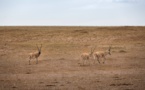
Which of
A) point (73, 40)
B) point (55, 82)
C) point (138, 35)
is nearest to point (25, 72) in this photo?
point (55, 82)

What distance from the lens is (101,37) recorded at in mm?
47125

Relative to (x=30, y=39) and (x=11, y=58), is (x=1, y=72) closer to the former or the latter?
(x=11, y=58)

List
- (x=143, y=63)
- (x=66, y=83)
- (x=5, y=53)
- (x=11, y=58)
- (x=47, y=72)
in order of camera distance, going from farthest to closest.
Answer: (x=5, y=53) < (x=11, y=58) < (x=143, y=63) < (x=47, y=72) < (x=66, y=83)

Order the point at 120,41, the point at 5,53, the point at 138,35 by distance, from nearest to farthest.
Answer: the point at 5,53
the point at 120,41
the point at 138,35

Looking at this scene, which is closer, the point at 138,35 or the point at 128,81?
the point at 128,81

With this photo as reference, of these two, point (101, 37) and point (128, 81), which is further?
point (101, 37)

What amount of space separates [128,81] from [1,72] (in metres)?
8.05

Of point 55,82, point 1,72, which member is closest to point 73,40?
point 1,72

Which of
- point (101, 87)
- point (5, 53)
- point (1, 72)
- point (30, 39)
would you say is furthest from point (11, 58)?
point (30, 39)

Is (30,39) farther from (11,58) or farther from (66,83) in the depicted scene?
(66,83)

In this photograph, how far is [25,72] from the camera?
21.0m

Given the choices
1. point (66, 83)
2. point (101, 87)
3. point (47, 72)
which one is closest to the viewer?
point (101, 87)

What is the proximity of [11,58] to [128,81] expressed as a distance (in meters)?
14.2

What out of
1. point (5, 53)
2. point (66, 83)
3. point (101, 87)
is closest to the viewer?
point (101, 87)
